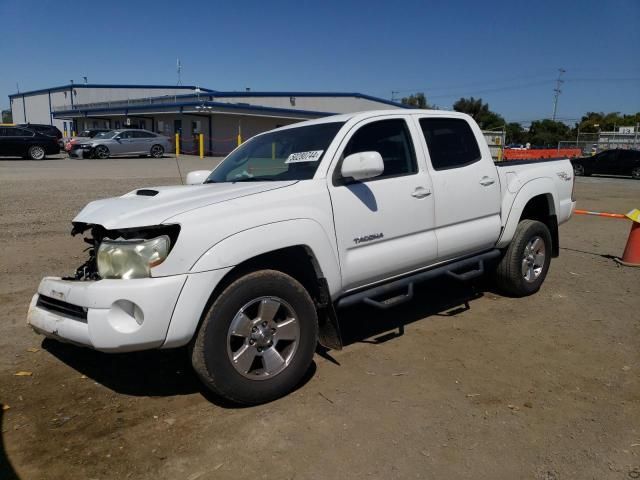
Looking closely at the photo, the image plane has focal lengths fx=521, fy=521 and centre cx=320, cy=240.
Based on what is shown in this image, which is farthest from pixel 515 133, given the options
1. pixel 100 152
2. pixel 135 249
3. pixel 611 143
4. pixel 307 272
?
pixel 135 249

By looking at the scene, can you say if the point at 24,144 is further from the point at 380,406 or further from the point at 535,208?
the point at 380,406

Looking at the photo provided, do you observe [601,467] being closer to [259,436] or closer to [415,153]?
[259,436]

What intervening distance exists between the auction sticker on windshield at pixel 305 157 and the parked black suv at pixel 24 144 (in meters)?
23.9

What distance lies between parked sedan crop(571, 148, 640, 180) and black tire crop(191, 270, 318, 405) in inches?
1058

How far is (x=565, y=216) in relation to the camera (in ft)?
19.7

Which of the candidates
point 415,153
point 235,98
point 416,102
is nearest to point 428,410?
point 415,153

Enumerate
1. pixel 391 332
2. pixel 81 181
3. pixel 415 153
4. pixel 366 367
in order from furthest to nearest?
1. pixel 81 181
2. pixel 391 332
3. pixel 415 153
4. pixel 366 367

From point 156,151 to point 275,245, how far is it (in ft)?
87.7

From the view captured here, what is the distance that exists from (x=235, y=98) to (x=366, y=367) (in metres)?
39.8

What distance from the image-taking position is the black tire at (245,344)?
3.05 meters

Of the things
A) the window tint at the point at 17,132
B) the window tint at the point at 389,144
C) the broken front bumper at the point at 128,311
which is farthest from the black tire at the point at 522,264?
the window tint at the point at 17,132

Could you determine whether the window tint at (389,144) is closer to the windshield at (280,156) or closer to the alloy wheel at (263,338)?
the windshield at (280,156)

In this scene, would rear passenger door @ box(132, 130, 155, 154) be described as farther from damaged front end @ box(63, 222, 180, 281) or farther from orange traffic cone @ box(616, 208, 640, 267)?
damaged front end @ box(63, 222, 180, 281)

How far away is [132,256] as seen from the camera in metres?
3.00
